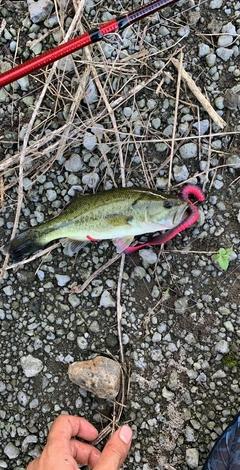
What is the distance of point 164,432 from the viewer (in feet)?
13.6

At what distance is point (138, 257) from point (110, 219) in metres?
0.58

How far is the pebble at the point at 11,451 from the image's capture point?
4203mm

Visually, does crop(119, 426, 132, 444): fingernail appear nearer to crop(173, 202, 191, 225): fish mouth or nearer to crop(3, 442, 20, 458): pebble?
crop(3, 442, 20, 458): pebble

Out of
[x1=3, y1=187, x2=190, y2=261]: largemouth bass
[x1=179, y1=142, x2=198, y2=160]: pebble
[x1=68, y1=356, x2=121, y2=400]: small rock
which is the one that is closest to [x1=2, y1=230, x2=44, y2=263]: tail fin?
[x1=3, y1=187, x2=190, y2=261]: largemouth bass

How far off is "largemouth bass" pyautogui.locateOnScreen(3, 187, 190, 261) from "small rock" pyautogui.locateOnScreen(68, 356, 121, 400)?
1.01m

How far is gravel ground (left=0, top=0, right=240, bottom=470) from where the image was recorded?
13.7ft

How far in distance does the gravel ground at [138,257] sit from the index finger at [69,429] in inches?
9.5

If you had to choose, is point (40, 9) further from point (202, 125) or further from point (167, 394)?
point (167, 394)

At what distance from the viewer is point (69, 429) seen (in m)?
3.70

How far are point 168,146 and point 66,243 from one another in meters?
1.27

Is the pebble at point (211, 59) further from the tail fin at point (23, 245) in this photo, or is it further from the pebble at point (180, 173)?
the tail fin at point (23, 245)

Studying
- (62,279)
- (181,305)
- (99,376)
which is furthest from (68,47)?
(99,376)

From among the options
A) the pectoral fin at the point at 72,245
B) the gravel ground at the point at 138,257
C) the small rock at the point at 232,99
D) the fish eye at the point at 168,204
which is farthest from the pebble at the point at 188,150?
the pectoral fin at the point at 72,245

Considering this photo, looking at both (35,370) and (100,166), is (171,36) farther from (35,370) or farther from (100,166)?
(35,370)
